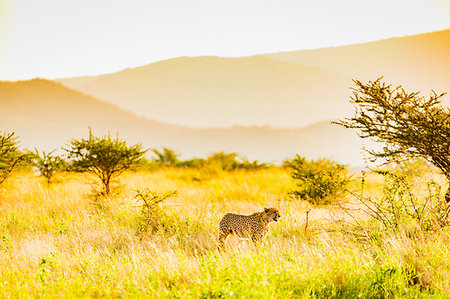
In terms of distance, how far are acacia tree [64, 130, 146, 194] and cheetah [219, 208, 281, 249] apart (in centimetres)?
697

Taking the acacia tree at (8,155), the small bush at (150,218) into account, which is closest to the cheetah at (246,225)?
the small bush at (150,218)

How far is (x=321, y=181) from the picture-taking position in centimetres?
1177

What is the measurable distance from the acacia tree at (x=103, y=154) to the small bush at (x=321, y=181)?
4.88 metres

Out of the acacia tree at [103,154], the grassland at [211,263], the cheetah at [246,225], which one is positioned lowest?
the grassland at [211,263]

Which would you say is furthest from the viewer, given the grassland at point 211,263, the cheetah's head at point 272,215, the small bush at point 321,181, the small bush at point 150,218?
the small bush at point 321,181

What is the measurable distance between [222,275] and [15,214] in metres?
8.26

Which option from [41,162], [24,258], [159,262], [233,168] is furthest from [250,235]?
[233,168]

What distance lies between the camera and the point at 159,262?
19.3ft

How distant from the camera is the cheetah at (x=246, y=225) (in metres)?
6.70

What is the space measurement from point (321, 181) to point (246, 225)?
18.2ft

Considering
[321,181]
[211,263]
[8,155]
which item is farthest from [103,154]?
[211,263]

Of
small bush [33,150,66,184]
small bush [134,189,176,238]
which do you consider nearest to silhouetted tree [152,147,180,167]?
small bush [33,150,66,184]

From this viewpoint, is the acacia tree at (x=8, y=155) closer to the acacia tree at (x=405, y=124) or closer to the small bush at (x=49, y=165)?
the small bush at (x=49, y=165)

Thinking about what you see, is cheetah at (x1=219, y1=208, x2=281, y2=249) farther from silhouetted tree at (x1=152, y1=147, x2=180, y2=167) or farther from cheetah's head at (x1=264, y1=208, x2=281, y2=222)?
silhouetted tree at (x1=152, y1=147, x2=180, y2=167)
